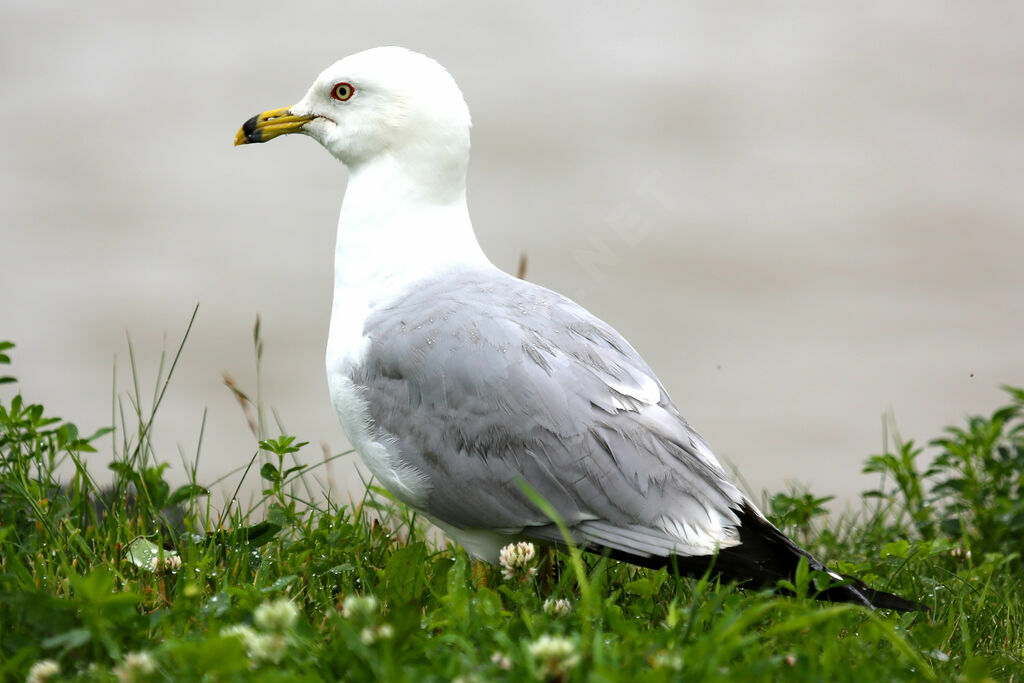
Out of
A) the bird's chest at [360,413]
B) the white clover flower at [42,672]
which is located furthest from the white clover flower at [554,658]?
the bird's chest at [360,413]

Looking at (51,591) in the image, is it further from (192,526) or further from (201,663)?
(201,663)

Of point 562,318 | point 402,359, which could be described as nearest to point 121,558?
point 402,359

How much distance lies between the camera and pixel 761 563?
Result: 11.0 ft

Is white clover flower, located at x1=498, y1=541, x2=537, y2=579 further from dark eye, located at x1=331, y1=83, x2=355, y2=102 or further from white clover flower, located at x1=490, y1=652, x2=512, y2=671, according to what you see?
dark eye, located at x1=331, y1=83, x2=355, y2=102

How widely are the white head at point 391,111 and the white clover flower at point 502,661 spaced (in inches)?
90.2

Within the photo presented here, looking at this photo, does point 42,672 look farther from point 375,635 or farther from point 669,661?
point 669,661

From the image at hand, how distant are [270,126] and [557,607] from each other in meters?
2.50

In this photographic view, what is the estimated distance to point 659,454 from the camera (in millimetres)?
3621

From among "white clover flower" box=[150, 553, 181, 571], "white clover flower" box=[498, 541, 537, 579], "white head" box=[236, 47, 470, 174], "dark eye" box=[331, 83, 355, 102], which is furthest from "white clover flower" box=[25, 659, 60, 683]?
"dark eye" box=[331, 83, 355, 102]

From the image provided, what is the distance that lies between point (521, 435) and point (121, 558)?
1319 mm

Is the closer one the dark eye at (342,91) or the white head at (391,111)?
the white head at (391,111)

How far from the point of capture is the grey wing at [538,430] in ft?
11.6

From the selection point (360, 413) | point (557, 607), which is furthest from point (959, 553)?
point (360, 413)

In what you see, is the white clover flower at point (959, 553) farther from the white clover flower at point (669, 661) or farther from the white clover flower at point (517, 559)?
the white clover flower at point (669, 661)
